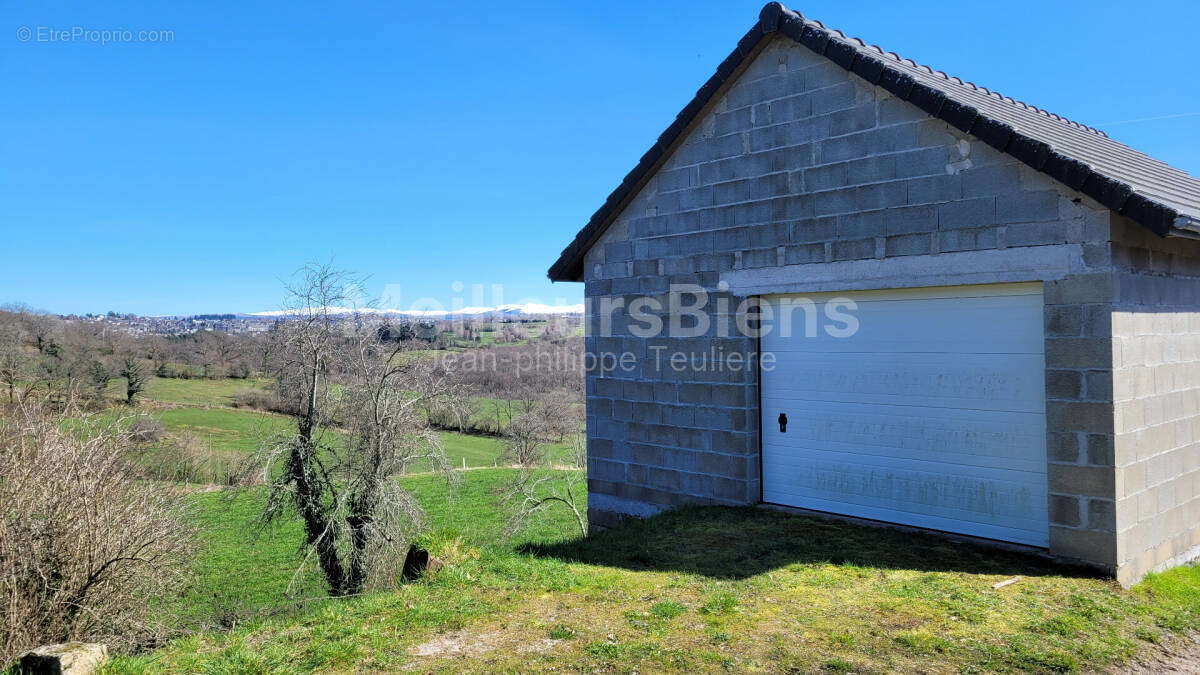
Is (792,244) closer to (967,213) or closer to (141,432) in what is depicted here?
(967,213)

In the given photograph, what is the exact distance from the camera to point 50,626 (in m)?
5.66

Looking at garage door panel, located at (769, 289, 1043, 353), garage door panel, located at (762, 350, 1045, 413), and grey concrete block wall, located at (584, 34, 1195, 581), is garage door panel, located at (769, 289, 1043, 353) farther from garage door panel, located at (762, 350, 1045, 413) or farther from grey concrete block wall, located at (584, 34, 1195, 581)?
grey concrete block wall, located at (584, 34, 1195, 581)

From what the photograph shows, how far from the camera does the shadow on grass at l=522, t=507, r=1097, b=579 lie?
598 cm

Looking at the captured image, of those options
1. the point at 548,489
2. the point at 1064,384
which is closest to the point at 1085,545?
the point at 1064,384

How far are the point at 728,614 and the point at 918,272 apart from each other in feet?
12.3

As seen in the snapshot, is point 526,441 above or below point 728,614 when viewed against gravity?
below

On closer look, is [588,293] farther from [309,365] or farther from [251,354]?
[251,354]

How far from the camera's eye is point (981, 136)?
614 centimetres

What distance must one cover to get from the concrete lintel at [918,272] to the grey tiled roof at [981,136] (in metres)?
0.60

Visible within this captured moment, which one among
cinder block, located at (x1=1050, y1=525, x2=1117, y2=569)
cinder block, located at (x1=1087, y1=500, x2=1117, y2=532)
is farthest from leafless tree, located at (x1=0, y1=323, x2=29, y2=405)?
cinder block, located at (x1=1087, y1=500, x2=1117, y2=532)

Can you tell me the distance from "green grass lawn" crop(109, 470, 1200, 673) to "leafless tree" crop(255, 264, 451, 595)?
6335 mm

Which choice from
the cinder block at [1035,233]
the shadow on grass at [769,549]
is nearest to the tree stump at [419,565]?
the shadow on grass at [769,549]

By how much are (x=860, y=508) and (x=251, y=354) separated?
39.6 ft

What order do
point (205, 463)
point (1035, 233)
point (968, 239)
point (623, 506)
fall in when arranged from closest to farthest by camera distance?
point (1035, 233) < point (968, 239) < point (623, 506) < point (205, 463)
